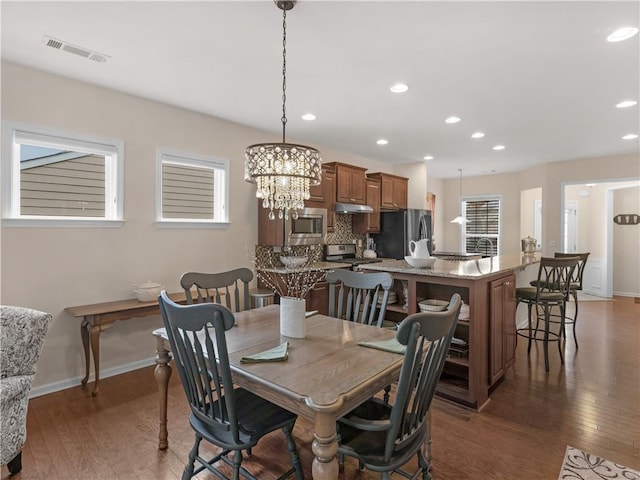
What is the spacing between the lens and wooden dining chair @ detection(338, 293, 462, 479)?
131cm

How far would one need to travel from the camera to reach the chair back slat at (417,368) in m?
1.29

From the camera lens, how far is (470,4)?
2.04 m

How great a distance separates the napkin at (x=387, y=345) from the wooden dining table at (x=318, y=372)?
0.03m

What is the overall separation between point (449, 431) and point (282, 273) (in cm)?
246

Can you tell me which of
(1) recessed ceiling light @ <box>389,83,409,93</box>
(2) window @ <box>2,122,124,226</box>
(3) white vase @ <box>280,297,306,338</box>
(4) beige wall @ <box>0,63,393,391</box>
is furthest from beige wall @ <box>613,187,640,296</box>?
(2) window @ <box>2,122,124,226</box>

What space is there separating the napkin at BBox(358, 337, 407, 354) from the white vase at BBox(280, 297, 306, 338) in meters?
0.35

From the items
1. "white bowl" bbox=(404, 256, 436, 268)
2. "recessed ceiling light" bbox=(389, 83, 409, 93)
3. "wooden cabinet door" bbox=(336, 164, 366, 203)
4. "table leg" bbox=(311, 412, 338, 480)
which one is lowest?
"table leg" bbox=(311, 412, 338, 480)

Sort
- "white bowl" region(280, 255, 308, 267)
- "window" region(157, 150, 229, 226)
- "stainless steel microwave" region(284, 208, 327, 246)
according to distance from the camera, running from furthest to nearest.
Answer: "white bowl" region(280, 255, 308, 267) < "stainless steel microwave" region(284, 208, 327, 246) < "window" region(157, 150, 229, 226)

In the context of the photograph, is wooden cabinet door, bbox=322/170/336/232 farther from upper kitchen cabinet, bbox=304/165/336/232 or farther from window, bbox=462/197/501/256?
window, bbox=462/197/501/256

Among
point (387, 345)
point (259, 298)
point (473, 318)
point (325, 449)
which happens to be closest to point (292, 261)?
point (259, 298)

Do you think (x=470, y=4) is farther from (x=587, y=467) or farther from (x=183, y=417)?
(x=183, y=417)

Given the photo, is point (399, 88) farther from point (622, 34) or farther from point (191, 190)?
point (191, 190)

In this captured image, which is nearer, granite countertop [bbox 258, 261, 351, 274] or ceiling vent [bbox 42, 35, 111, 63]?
ceiling vent [bbox 42, 35, 111, 63]

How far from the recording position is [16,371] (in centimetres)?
202
